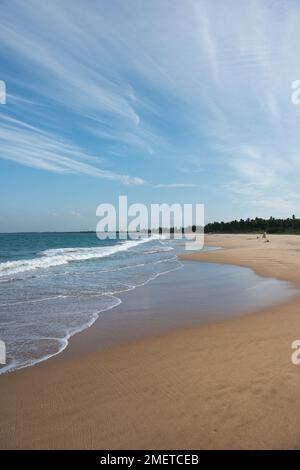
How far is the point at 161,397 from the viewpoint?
388cm

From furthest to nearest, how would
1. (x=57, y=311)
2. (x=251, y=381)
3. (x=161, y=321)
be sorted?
(x=57, y=311), (x=161, y=321), (x=251, y=381)

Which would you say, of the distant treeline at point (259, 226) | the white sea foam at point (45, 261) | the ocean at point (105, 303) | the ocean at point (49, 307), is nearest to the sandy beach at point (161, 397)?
the ocean at point (49, 307)

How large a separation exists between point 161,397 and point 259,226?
107960 mm

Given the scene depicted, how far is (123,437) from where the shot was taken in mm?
3160

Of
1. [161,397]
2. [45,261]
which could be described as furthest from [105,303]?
[45,261]

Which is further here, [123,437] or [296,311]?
[296,311]

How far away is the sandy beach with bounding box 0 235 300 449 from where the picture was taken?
315 cm

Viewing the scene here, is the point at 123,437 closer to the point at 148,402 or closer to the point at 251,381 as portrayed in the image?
the point at 148,402

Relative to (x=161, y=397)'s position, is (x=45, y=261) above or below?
below

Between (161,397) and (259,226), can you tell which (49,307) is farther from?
(259,226)

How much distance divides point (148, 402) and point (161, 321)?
3.75 meters

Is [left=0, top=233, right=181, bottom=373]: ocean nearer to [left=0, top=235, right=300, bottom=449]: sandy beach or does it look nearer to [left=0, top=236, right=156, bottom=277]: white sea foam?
[left=0, top=235, right=300, bottom=449]: sandy beach

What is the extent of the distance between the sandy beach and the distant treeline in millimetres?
85976
